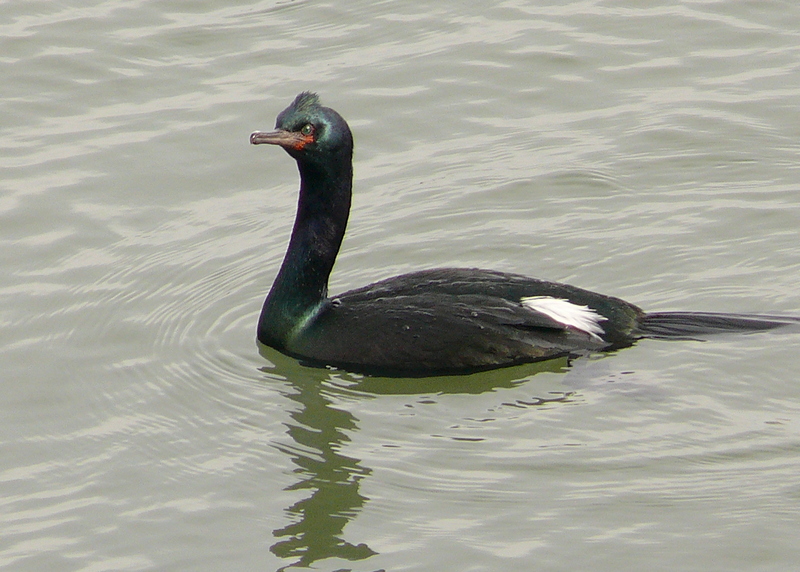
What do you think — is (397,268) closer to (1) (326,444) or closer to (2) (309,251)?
(2) (309,251)

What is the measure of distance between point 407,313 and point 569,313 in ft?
2.74

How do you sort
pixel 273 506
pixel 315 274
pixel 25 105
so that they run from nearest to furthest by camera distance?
pixel 273 506, pixel 315 274, pixel 25 105

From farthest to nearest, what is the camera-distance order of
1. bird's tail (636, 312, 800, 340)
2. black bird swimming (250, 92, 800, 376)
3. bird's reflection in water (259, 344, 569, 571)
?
bird's tail (636, 312, 800, 340), black bird swimming (250, 92, 800, 376), bird's reflection in water (259, 344, 569, 571)

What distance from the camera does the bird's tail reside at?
26.6 ft

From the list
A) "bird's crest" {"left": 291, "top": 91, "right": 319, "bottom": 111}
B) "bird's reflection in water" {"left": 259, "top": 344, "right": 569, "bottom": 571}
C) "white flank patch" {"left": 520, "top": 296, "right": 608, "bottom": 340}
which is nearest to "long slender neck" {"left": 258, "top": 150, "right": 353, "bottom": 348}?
"bird's reflection in water" {"left": 259, "top": 344, "right": 569, "bottom": 571}

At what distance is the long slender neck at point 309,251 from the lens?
26.7 feet

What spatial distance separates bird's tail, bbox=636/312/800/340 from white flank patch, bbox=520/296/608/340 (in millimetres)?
256

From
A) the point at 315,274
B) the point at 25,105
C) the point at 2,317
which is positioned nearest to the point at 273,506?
the point at 315,274

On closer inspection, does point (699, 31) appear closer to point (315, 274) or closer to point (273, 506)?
point (315, 274)

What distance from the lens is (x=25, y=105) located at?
11188 millimetres

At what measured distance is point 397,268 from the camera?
9.20m

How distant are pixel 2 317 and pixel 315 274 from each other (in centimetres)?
184

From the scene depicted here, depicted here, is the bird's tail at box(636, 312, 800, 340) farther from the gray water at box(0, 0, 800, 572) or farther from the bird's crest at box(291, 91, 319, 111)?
the bird's crest at box(291, 91, 319, 111)

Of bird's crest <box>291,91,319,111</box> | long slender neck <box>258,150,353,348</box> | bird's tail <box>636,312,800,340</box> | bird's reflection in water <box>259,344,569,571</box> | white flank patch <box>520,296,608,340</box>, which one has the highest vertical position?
bird's crest <box>291,91,319,111</box>
